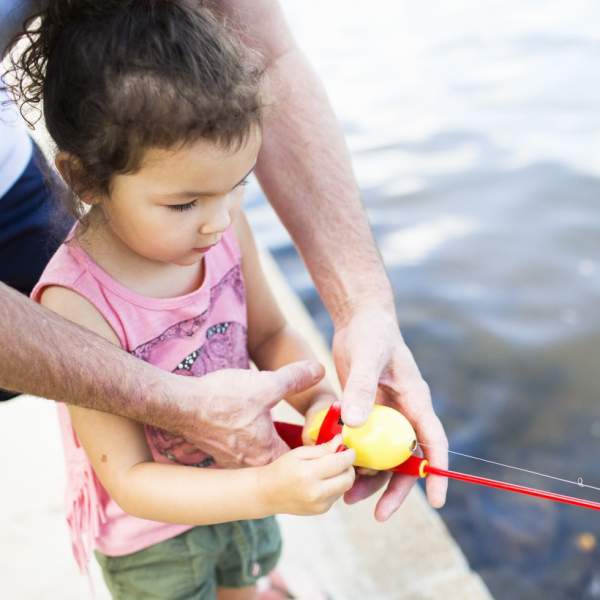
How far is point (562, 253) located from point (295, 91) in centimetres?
237

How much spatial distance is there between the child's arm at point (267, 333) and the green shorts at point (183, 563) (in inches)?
12.2

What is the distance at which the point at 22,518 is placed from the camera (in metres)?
2.65

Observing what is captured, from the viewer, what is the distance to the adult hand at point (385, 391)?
159cm

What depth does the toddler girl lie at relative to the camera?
139 cm

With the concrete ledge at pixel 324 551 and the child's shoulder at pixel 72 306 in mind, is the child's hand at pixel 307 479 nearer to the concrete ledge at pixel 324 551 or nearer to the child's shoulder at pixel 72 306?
the child's shoulder at pixel 72 306

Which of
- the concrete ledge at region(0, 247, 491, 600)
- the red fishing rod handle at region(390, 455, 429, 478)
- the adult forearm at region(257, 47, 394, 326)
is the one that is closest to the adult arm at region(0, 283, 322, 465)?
the red fishing rod handle at region(390, 455, 429, 478)

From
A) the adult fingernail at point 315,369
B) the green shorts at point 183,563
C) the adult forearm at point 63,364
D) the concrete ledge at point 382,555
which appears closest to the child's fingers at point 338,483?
the adult fingernail at point 315,369

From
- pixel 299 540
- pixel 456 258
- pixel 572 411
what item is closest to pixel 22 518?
pixel 299 540

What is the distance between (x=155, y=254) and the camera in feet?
5.04

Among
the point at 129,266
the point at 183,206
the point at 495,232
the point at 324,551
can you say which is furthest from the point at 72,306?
the point at 495,232

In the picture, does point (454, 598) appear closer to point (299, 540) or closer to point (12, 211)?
point (299, 540)

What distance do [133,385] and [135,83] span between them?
504 millimetres

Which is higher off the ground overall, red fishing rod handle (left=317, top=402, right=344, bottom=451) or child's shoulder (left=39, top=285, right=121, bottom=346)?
child's shoulder (left=39, top=285, right=121, bottom=346)

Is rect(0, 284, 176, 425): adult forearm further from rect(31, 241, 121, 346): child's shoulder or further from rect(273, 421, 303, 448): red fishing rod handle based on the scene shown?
rect(273, 421, 303, 448): red fishing rod handle
